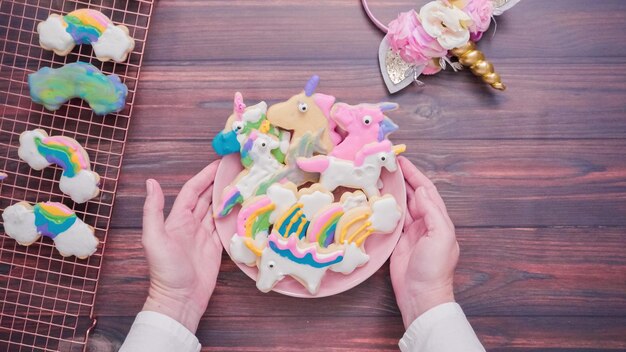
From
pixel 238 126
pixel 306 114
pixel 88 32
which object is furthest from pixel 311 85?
pixel 88 32

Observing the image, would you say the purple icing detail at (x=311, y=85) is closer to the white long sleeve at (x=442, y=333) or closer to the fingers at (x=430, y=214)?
the fingers at (x=430, y=214)

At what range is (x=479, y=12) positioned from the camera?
4.50 ft

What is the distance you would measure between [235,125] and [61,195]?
17.5 inches

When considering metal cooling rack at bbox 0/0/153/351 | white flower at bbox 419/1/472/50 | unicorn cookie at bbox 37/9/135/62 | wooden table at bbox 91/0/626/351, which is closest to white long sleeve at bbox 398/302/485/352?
wooden table at bbox 91/0/626/351

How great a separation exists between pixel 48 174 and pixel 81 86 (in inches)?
8.7


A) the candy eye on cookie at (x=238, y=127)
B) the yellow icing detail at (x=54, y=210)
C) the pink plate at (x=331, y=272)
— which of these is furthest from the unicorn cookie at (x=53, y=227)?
the candy eye on cookie at (x=238, y=127)

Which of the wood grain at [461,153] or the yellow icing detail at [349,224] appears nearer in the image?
Answer: the yellow icing detail at [349,224]

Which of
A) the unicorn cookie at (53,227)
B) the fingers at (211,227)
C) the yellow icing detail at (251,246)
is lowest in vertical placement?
the unicorn cookie at (53,227)

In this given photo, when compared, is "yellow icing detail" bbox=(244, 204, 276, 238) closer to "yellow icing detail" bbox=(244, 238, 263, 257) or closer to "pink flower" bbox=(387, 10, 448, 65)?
"yellow icing detail" bbox=(244, 238, 263, 257)

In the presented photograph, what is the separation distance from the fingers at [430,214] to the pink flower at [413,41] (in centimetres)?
30

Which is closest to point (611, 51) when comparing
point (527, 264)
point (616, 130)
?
point (616, 130)

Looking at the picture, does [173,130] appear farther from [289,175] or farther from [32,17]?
[32,17]

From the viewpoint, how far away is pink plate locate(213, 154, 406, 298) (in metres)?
1.35

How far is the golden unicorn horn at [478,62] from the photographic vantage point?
140cm
